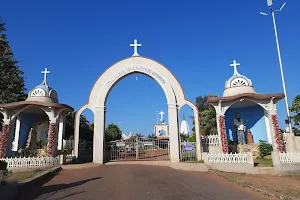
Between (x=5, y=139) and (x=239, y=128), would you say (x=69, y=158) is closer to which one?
(x=5, y=139)

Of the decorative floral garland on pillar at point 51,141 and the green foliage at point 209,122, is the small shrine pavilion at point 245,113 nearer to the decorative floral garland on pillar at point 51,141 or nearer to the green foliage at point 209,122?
the green foliage at point 209,122

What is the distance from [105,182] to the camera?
8.25m

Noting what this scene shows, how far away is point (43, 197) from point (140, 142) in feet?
31.4

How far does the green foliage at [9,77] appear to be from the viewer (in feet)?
58.1

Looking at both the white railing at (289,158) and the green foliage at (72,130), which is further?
the green foliage at (72,130)

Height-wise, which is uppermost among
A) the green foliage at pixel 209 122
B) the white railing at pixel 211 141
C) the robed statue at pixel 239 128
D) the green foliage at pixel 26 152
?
the green foliage at pixel 209 122

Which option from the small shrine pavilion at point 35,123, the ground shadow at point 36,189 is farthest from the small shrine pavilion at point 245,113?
the small shrine pavilion at point 35,123

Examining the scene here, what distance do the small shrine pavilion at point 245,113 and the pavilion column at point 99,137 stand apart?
6.85 meters

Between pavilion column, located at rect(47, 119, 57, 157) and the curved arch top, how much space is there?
2.51m

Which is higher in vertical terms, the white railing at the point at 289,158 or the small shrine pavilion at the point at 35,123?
the small shrine pavilion at the point at 35,123

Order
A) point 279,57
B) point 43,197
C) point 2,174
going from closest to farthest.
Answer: point 43,197
point 2,174
point 279,57

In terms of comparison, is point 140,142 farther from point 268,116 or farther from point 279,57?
point 279,57

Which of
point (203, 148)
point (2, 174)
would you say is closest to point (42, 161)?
point (2, 174)

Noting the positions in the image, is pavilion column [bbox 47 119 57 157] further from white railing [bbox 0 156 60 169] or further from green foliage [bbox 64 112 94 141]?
green foliage [bbox 64 112 94 141]
